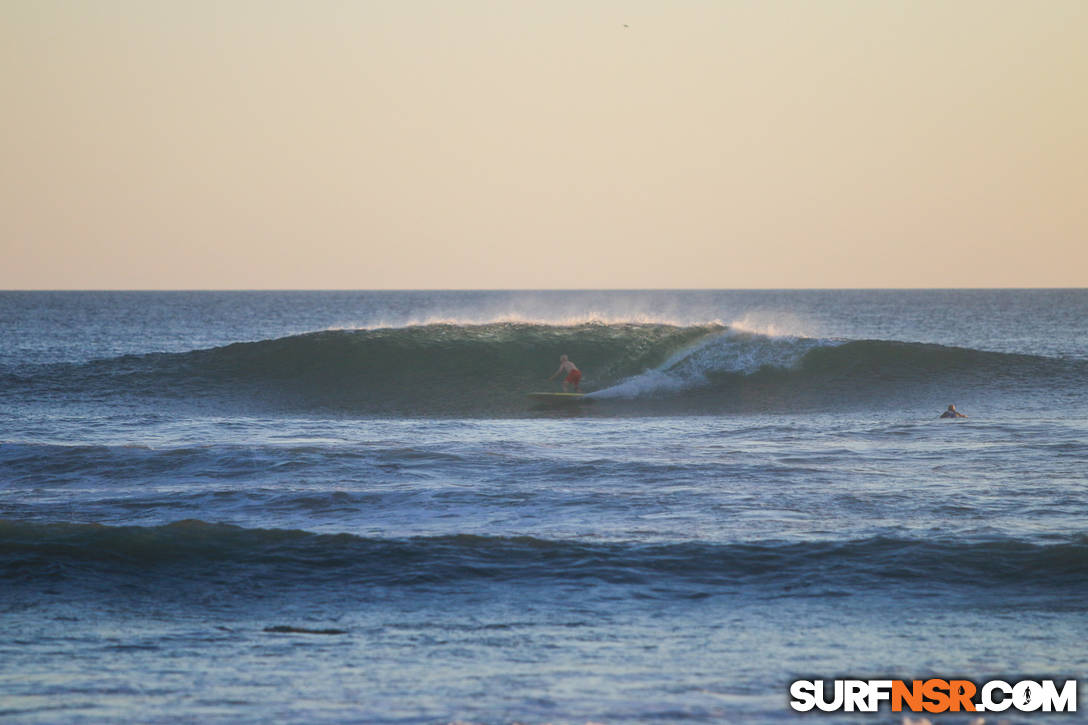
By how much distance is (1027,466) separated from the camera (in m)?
12.9

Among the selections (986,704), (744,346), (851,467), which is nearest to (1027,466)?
(851,467)

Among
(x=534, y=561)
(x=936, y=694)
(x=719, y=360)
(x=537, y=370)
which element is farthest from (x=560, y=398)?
(x=936, y=694)

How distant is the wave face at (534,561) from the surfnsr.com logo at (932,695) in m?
1.97

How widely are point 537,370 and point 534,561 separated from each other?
19011mm

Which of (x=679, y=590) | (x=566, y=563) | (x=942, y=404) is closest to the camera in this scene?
(x=679, y=590)

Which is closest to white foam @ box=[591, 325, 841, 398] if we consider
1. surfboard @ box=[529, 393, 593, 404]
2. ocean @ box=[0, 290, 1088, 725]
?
A: surfboard @ box=[529, 393, 593, 404]

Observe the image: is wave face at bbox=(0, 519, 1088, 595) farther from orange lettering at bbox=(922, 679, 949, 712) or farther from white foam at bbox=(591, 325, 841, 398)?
white foam at bbox=(591, 325, 841, 398)

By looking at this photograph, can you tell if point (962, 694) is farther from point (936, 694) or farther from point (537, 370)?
point (537, 370)

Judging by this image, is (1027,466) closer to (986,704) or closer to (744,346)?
(986,704)

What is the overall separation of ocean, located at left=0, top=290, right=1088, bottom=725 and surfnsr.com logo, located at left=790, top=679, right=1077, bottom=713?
113 millimetres

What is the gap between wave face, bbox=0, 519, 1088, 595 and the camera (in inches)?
324

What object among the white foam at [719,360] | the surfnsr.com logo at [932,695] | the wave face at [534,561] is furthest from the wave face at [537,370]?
the surfnsr.com logo at [932,695]

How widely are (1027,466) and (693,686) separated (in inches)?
347

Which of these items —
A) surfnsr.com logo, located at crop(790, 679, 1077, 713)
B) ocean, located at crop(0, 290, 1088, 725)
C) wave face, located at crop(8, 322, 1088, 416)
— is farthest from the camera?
wave face, located at crop(8, 322, 1088, 416)
